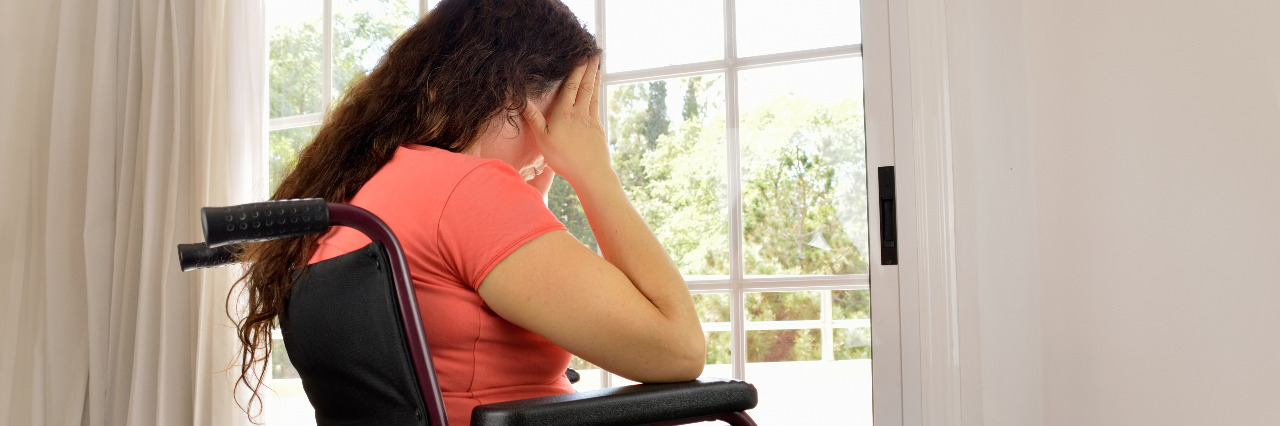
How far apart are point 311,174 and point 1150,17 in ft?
3.55

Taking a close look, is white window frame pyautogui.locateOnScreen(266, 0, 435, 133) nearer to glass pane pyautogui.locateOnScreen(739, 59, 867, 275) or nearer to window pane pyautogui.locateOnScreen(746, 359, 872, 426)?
glass pane pyautogui.locateOnScreen(739, 59, 867, 275)

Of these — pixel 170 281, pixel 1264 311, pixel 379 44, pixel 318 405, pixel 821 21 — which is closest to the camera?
pixel 1264 311

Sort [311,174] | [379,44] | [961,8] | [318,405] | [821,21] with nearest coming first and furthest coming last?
[318,405] → [311,174] → [961,8] → [821,21] → [379,44]

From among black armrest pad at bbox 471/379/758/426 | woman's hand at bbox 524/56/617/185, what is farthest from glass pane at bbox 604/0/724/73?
black armrest pad at bbox 471/379/758/426

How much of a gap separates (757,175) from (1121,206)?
28.2 inches

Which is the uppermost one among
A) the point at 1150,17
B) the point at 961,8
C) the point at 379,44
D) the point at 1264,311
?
the point at 379,44

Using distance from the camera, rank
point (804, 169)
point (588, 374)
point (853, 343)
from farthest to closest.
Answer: point (588, 374) < point (804, 169) < point (853, 343)

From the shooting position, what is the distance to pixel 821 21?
164 centimetres

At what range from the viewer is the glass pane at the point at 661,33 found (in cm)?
180

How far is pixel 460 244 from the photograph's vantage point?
96 centimetres

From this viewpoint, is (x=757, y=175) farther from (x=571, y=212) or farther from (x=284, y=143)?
(x=284, y=143)

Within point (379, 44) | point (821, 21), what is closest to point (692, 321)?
point (821, 21)

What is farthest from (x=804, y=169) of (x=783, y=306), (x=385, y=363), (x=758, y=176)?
(x=385, y=363)

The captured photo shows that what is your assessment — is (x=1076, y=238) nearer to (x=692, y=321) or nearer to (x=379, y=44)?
(x=692, y=321)
